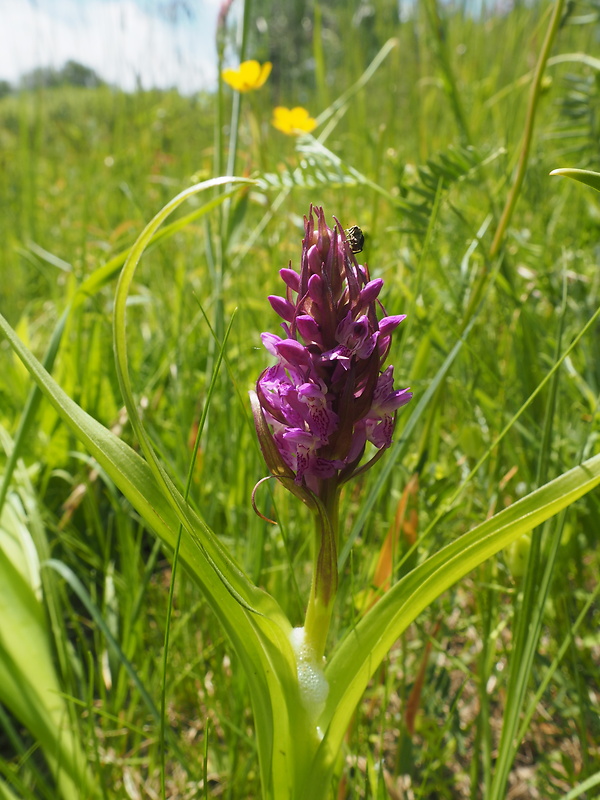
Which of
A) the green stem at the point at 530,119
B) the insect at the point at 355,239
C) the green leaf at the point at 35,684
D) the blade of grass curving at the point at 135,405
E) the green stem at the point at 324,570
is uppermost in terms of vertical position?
the green stem at the point at 530,119

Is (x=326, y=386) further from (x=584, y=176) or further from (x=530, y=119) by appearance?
(x=530, y=119)

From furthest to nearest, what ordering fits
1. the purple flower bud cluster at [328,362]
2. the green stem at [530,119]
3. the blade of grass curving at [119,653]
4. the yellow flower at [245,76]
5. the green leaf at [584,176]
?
the yellow flower at [245,76] < the green stem at [530,119] < the blade of grass curving at [119,653] < the purple flower bud cluster at [328,362] < the green leaf at [584,176]

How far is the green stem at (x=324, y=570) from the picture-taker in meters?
0.62

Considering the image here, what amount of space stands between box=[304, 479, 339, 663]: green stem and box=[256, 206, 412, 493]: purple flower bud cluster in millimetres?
25

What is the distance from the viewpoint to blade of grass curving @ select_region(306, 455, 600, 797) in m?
0.53

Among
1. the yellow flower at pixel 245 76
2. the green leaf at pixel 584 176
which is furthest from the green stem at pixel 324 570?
the yellow flower at pixel 245 76

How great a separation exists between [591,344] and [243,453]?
2.41ft

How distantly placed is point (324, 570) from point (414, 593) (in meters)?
0.11

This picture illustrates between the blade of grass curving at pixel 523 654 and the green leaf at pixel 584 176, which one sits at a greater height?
the green leaf at pixel 584 176

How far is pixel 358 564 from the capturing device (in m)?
1.11

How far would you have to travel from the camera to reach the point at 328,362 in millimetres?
593

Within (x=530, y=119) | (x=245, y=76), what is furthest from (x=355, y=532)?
(x=245, y=76)

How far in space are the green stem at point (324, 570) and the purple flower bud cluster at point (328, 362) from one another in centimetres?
3

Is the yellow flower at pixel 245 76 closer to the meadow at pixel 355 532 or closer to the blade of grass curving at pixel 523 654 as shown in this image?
the meadow at pixel 355 532
